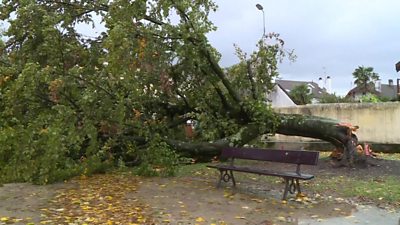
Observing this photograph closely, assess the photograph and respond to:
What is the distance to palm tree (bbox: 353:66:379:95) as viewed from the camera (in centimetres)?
6269

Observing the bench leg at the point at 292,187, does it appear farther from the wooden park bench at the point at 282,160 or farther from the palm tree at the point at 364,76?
the palm tree at the point at 364,76

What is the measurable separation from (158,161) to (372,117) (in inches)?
345

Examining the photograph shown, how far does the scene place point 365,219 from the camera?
6.39 m

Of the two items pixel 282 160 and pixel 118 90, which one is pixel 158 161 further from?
pixel 282 160

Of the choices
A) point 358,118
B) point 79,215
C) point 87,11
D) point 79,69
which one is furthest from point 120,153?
point 358,118

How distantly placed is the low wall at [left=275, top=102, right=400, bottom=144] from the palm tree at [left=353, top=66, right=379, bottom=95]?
48.9m

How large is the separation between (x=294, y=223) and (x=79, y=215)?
9.53 feet

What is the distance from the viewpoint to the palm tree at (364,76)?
206ft

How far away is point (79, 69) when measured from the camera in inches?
381

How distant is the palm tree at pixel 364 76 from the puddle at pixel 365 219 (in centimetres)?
5884

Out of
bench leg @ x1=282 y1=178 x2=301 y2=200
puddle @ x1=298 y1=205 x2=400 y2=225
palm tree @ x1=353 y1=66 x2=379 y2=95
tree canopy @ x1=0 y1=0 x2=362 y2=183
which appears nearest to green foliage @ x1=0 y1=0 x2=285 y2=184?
tree canopy @ x1=0 y1=0 x2=362 y2=183

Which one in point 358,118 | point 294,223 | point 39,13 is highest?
point 39,13

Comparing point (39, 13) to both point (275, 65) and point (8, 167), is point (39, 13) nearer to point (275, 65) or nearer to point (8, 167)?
point (8, 167)

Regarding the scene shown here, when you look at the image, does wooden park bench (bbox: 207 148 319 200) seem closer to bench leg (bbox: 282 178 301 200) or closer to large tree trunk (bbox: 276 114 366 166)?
bench leg (bbox: 282 178 301 200)
